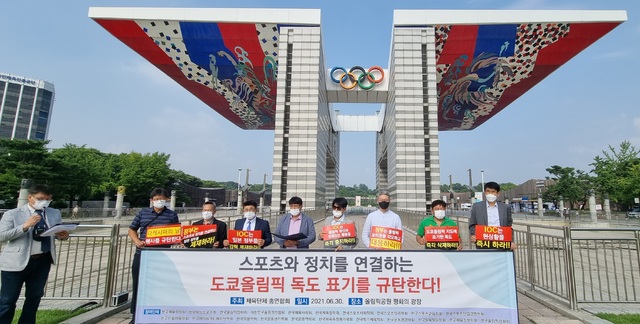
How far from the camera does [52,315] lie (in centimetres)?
430

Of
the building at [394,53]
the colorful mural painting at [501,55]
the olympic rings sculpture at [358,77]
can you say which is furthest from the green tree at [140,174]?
the colorful mural painting at [501,55]

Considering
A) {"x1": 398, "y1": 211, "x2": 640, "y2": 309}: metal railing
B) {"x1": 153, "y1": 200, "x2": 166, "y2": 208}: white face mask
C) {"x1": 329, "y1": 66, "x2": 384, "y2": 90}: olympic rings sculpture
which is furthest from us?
{"x1": 329, "y1": 66, "x2": 384, "y2": 90}: olympic rings sculpture

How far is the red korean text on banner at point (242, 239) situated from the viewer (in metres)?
4.43

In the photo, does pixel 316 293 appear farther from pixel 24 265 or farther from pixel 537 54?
pixel 537 54

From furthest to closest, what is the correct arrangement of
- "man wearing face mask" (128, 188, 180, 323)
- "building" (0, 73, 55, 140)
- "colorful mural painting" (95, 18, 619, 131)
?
"building" (0, 73, 55, 140) → "colorful mural painting" (95, 18, 619, 131) → "man wearing face mask" (128, 188, 180, 323)

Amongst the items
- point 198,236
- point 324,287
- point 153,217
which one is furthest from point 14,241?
point 324,287

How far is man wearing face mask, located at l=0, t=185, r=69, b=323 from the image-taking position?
3428mm

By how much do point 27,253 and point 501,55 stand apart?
23.6 meters

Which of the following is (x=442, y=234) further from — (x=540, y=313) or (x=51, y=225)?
(x=51, y=225)

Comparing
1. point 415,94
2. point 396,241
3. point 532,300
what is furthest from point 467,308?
point 415,94

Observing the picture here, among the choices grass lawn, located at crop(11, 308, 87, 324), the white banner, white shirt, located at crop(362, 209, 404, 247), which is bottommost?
grass lawn, located at crop(11, 308, 87, 324)

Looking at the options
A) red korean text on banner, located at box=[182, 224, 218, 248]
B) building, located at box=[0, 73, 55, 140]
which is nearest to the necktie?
red korean text on banner, located at box=[182, 224, 218, 248]

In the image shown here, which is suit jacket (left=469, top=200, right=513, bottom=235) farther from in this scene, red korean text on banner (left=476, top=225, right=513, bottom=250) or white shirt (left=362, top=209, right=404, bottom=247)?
white shirt (left=362, top=209, right=404, bottom=247)

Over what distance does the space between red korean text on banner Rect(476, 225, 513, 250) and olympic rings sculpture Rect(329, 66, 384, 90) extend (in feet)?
63.5
